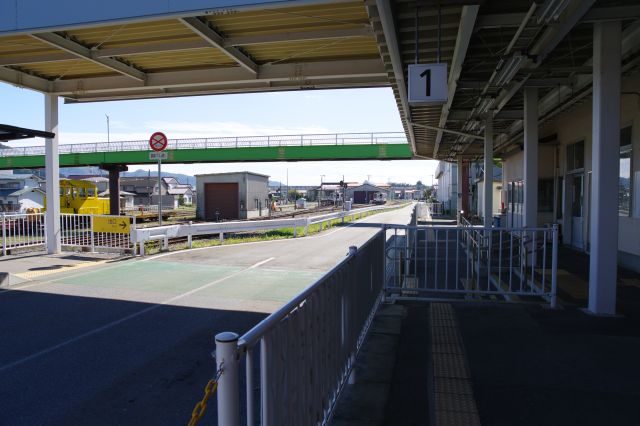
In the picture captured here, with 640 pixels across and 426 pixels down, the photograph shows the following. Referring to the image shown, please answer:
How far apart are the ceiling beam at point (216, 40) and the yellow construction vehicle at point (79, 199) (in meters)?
22.1

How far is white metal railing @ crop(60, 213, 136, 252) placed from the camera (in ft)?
45.9

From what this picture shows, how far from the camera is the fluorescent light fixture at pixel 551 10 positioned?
5480mm

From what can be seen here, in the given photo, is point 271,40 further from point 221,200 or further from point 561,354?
point 221,200

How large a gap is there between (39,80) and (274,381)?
1437 cm

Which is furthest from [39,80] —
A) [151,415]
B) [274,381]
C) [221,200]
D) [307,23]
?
[221,200]

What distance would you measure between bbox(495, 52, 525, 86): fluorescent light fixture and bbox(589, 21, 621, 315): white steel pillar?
1.15 meters

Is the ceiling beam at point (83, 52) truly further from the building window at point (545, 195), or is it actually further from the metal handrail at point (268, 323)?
the building window at point (545, 195)

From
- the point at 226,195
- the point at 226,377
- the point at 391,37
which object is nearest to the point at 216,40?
the point at 391,37

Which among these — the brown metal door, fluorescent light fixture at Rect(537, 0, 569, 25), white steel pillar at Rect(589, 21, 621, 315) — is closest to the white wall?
white steel pillar at Rect(589, 21, 621, 315)

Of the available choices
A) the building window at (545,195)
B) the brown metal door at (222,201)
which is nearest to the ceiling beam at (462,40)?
the building window at (545,195)

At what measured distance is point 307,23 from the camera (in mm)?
9086

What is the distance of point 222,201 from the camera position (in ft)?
126

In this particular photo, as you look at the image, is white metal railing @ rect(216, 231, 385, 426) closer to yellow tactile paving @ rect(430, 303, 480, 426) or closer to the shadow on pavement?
yellow tactile paving @ rect(430, 303, 480, 426)

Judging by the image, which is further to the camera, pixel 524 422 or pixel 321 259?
pixel 321 259
